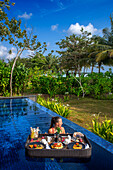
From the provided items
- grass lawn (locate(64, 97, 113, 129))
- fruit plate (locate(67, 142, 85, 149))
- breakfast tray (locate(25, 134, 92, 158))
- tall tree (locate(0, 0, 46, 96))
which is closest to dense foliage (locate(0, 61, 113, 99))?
tall tree (locate(0, 0, 46, 96))

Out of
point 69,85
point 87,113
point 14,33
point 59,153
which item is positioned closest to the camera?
point 59,153

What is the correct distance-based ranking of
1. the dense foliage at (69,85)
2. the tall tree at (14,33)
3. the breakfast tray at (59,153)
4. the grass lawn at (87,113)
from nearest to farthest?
1. the breakfast tray at (59,153)
2. the grass lawn at (87,113)
3. the tall tree at (14,33)
4. the dense foliage at (69,85)

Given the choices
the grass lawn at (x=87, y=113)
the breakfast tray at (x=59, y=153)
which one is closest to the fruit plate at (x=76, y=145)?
the breakfast tray at (x=59, y=153)

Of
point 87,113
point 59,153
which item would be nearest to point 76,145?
point 59,153

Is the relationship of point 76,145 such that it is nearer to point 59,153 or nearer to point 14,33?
point 59,153

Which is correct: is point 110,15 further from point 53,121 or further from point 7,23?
point 53,121

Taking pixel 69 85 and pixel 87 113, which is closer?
pixel 87 113

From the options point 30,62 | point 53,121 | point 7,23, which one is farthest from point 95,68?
point 53,121

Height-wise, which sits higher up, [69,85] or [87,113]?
[69,85]

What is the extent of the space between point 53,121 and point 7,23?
30.1 feet

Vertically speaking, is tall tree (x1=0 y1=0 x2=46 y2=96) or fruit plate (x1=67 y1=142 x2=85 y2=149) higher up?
tall tree (x1=0 y1=0 x2=46 y2=96)

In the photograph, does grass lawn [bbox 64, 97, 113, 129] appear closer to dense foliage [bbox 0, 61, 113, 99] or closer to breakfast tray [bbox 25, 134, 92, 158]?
breakfast tray [bbox 25, 134, 92, 158]

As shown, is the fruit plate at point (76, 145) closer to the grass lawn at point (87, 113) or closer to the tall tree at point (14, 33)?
the grass lawn at point (87, 113)

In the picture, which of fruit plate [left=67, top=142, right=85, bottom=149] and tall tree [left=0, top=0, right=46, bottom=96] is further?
tall tree [left=0, top=0, right=46, bottom=96]
